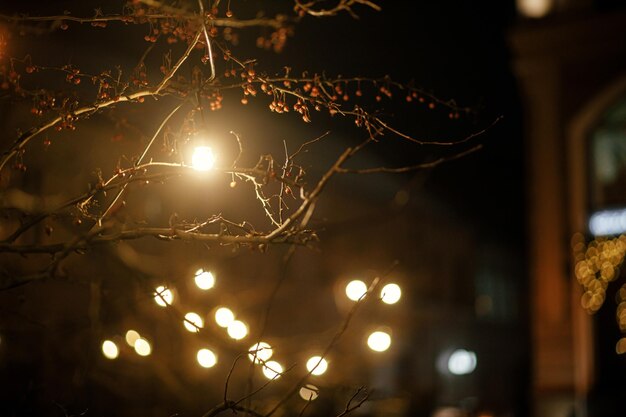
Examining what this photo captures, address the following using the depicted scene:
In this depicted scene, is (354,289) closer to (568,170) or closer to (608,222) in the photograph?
(608,222)

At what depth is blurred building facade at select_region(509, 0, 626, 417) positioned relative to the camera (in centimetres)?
1678

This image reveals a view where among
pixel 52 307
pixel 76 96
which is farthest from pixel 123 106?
pixel 52 307

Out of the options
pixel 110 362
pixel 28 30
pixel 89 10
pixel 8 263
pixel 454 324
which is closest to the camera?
pixel 28 30

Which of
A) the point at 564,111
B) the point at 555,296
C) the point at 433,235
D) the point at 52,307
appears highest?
the point at 433,235

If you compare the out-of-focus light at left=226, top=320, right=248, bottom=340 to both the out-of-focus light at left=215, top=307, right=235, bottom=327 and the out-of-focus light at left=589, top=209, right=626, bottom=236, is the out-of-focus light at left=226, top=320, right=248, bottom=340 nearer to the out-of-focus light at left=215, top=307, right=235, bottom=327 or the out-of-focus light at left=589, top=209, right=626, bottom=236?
the out-of-focus light at left=215, top=307, right=235, bottom=327

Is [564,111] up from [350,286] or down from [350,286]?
up

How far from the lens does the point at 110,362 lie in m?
12.9

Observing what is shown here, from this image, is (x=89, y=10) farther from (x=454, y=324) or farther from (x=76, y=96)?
(x=454, y=324)

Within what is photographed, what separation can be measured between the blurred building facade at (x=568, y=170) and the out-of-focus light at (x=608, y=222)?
5.5 inches

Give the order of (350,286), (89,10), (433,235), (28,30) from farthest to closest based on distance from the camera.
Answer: (433,235)
(350,286)
(89,10)
(28,30)

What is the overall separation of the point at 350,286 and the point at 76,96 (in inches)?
190

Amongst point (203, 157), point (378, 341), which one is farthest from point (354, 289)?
point (203, 157)

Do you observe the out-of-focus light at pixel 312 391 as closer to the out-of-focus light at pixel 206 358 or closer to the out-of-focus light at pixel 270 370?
the out-of-focus light at pixel 270 370

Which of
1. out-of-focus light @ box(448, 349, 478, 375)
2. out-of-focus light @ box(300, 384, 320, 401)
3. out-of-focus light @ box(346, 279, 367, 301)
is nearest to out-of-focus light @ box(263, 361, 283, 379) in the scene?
out-of-focus light @ box(300, 384, 320, 401)
